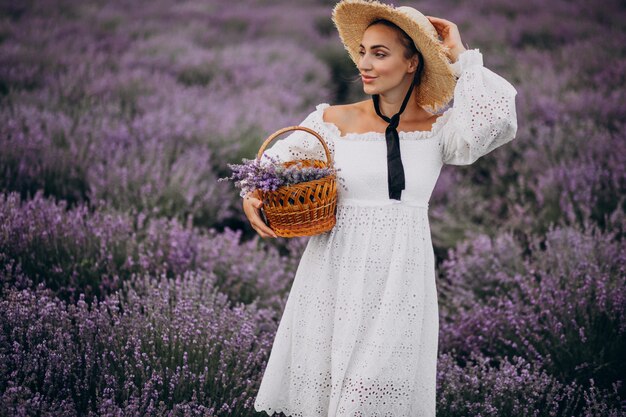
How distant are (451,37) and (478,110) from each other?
31cm

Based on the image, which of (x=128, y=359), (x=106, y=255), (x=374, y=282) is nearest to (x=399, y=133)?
(x=374, y=282)

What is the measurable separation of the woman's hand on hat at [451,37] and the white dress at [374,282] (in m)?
0.05

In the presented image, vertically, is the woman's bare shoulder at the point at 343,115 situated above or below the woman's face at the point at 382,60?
below

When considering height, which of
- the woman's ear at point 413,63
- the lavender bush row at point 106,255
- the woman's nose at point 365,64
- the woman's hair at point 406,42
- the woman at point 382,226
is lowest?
→ the lavender bush row at point 106,255

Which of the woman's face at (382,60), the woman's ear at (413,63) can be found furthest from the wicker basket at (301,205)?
the woman's ear at (413,63)

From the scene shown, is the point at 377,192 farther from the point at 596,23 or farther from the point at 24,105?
the point at 596,23

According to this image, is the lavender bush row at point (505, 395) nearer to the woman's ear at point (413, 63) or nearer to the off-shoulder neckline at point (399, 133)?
the off-shoulder neckline at point (399, 133)

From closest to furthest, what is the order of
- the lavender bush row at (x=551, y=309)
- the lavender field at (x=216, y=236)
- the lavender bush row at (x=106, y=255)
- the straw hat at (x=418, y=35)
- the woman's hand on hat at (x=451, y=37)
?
the straw hat at (x=418, y=35)
the woman's hand on hat at (x=451, y=37)
the lavender field at (x=216, y=236)
the lavender bush row at (x=551, y=309)
the lavender bush row at (x=106, y=255)

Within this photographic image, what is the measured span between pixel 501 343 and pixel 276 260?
1252 mm

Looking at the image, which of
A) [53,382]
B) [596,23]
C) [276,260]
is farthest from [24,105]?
[596,23]

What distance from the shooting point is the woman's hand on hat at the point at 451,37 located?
6.57 feet

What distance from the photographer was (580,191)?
12.6 feet

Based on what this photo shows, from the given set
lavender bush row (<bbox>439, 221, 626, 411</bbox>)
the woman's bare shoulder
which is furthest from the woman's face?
lavender bush row (<bbox>439, 221, 626, 411</bbox>)

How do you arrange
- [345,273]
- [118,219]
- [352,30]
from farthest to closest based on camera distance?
[118,219] < [352,30] < [345,273]
